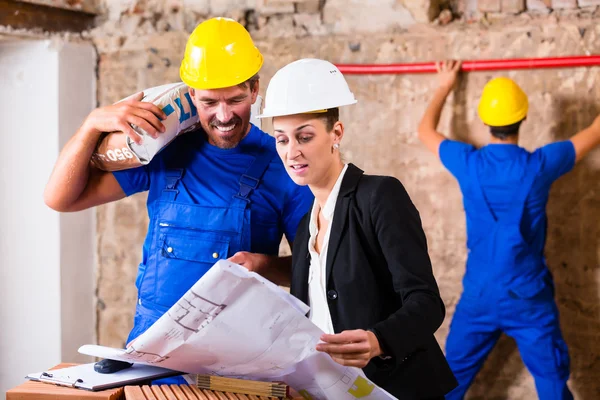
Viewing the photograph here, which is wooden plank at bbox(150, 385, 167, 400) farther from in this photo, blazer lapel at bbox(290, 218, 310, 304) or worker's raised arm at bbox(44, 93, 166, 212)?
worker's raised arm at bbox(44, 93, 166, 212)

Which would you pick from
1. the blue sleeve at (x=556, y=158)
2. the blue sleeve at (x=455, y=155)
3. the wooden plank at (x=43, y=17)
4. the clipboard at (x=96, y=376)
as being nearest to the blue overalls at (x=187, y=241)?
the clipboard at (x=96, y=376)

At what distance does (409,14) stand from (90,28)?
1947mm

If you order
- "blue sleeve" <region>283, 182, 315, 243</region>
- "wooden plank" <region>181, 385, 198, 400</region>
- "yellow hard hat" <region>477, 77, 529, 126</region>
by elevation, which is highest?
"yellow hard hat" <region>477, 77, 529, 126</region>

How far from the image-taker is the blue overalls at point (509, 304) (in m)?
3.40

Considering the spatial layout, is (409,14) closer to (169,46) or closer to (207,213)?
(169,46)

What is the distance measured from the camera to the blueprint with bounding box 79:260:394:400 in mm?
1392

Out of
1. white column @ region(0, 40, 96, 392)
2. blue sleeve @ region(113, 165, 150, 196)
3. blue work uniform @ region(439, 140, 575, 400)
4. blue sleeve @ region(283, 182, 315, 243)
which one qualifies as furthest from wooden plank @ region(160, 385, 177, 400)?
white column @ region(0, 40, 96, 392)

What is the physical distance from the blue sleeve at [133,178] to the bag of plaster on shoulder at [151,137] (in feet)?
0.33

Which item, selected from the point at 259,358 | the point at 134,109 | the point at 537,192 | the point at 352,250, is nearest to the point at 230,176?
the point at 134,109

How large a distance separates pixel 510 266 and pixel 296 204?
1610 mm

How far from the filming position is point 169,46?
4250 mm

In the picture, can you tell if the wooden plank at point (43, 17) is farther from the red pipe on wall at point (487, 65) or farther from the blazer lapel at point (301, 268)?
the blazer lapel at point (301, 268)

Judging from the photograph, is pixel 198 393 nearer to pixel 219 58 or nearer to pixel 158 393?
pixel 158 393

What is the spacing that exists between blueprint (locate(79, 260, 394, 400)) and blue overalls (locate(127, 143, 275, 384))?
517 mm
